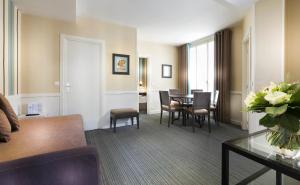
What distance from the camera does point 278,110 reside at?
37.4 inches

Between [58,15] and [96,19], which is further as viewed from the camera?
[96,19]

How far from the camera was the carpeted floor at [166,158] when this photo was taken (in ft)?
6.11

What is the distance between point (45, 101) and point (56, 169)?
3.02 meters

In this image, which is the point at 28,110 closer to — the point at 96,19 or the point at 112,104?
the point at 112,104

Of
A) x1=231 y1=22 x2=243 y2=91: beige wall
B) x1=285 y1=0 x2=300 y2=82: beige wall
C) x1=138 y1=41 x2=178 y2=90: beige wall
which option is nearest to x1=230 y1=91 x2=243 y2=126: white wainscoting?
x1=231 y1=22 x2=243 y2=91: beige wall

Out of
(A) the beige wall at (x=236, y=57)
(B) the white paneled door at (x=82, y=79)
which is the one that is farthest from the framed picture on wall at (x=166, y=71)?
(B) the white paneled door at (x=82, y=79)

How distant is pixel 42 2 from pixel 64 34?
0.80 meters

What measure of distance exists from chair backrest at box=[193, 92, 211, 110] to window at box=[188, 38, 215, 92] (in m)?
1.50

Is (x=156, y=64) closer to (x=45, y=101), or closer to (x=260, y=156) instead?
(x=45, y=101)

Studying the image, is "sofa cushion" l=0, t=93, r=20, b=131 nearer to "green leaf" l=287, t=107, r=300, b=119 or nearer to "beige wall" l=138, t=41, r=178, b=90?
"green leaf" l=287, t=107, r=300, b=119

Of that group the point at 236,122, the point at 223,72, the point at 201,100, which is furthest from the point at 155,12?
the point at 236,122

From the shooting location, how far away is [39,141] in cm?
147

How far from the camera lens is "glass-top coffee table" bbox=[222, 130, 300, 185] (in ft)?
3.18

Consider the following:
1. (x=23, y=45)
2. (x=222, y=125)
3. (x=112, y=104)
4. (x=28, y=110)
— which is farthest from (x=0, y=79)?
(x=222, y=125)
